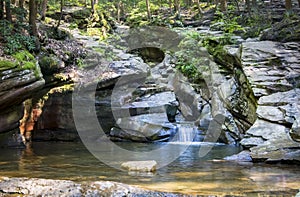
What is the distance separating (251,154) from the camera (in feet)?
29.1

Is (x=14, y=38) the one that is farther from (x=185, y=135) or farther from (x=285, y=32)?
(x=285, y=32)

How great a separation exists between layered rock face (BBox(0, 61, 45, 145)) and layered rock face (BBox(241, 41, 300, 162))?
282 inches

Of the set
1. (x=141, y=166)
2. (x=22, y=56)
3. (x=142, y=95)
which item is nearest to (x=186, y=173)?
(x=141, y=166)

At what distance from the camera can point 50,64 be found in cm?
1351

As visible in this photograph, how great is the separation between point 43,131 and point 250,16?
1455cm

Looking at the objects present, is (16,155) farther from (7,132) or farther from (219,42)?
(219,42)

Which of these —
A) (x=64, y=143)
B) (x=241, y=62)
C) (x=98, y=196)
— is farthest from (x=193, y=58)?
(x=98, y=196)

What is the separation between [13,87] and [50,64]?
3.15 m

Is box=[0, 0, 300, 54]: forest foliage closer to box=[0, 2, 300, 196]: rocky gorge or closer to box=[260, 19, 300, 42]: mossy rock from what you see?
box=[0, 2, 300, 196]: rocky gorge

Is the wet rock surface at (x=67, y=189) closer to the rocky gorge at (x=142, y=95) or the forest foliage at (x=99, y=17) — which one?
the rocky gorge at (x=142, y=95)

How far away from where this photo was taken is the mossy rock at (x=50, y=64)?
13.3 metres

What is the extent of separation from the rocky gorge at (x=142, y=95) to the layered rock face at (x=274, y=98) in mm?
33

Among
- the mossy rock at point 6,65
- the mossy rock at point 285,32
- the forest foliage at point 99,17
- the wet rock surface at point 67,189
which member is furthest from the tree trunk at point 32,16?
the mossy rock at point 285,32

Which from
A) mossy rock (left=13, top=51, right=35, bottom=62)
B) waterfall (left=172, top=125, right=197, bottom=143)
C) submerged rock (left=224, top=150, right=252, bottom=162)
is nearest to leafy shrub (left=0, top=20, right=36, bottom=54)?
mossy rock (left=13, top=51, right=35, bottom=62)
